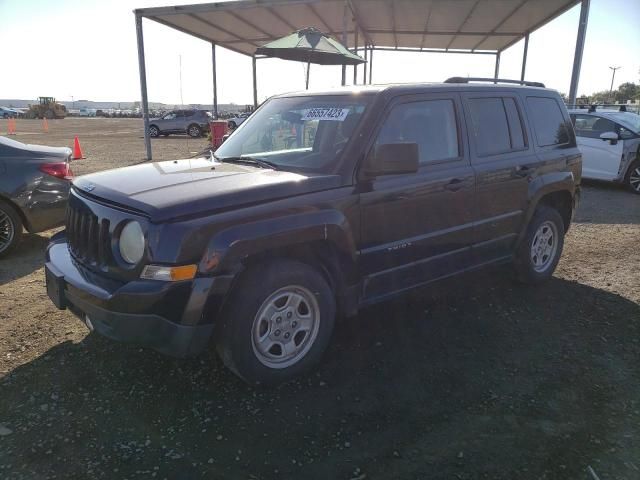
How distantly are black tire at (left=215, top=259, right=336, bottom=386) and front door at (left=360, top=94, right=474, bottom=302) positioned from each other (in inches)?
16.8

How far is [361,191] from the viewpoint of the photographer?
10.4 ft

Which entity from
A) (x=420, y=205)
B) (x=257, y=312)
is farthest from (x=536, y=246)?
(x=257, y=312)

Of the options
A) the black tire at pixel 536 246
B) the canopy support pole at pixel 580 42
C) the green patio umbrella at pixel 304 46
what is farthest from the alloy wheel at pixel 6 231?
the canopy support pole at pixel 580 42

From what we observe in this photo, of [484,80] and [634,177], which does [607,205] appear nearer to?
[634,177]

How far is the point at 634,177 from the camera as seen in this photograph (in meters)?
10.0

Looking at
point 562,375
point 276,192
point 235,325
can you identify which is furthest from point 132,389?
point 562,375

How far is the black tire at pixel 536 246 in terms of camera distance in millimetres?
4656

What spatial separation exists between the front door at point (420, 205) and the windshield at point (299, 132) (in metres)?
0.28

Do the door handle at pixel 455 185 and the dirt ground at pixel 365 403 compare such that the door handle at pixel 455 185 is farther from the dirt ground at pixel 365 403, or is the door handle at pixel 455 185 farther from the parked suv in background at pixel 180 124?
the parked suv in background at pixel 180 124

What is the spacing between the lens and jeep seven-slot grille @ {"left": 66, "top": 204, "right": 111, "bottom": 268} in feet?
9.17

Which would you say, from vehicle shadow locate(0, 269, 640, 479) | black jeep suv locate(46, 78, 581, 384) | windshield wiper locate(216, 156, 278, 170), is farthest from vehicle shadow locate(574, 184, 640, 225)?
windshield wiper locate(216, 156, 278, 170)

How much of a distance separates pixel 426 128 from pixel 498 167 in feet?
2.81

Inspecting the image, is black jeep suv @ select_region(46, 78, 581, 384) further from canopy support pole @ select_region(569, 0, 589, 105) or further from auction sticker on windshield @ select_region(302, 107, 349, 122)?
canopy support pole @ select_region(569, 0, 589, 105)

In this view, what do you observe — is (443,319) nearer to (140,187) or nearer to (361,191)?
(361,191)
